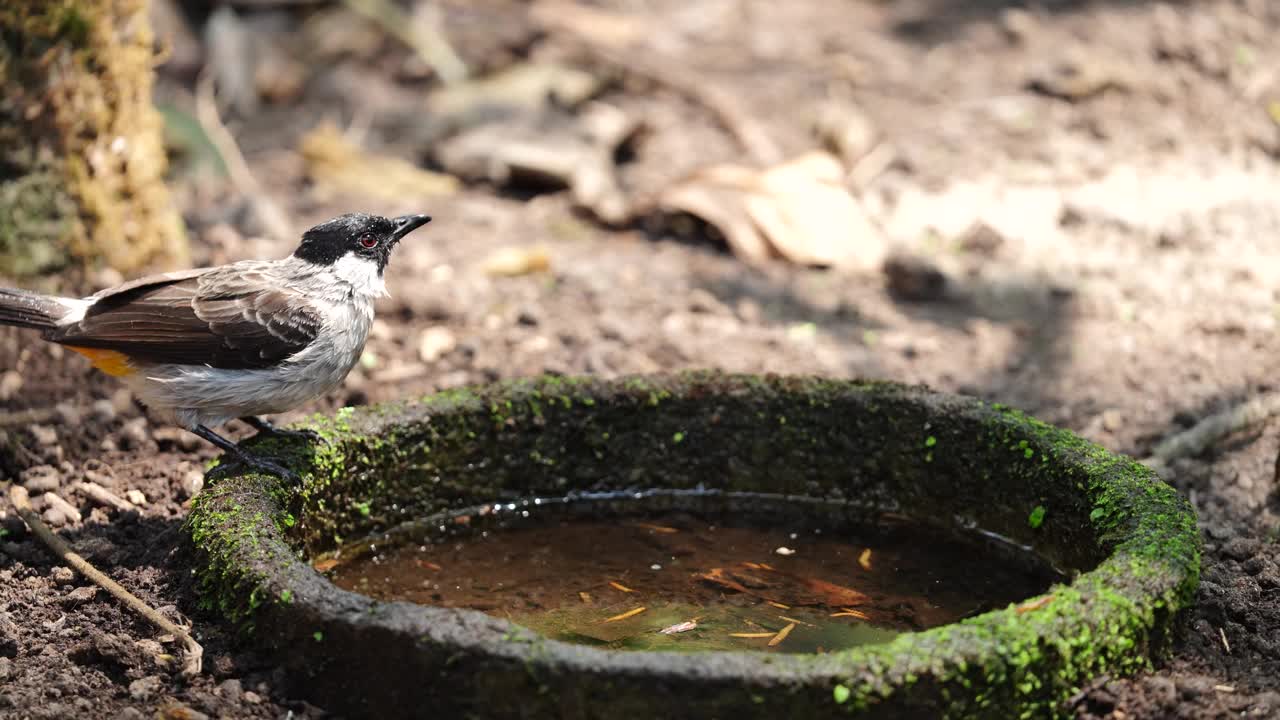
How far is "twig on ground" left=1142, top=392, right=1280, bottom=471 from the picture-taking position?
4918mm

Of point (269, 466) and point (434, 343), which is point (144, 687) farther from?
point (434, 343)

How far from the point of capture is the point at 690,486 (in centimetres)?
477

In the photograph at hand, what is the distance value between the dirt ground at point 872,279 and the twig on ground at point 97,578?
0.15 feet

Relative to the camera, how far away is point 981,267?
690cm

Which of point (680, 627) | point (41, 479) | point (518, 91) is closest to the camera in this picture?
point (680, 627)

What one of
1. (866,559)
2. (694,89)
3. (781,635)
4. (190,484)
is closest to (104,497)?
(190,484)

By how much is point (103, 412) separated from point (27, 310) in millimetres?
926

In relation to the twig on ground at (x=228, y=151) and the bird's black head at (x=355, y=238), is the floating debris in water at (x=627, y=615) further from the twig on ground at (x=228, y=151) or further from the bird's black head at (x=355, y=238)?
the twig on ground at (x=228, y=151)

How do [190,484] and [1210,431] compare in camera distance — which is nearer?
[190,484]

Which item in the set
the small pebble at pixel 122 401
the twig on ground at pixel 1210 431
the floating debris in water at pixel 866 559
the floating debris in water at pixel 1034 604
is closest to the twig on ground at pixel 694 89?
the twig on ground at pixel 1210 431

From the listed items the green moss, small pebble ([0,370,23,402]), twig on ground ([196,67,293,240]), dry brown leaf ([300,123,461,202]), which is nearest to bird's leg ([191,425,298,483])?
small pebble ([0,370,23,402])

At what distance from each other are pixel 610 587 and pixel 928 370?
7.32 ft

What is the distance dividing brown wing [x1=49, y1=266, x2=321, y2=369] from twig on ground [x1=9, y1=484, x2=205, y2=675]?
1.92 feet

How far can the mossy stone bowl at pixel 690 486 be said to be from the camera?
Result: 9.81ft
